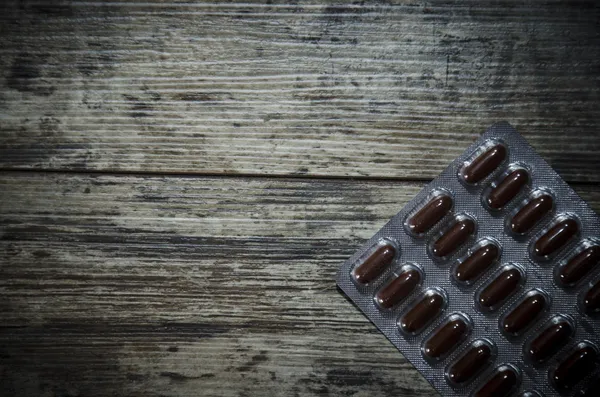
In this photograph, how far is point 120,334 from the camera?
0.97 m

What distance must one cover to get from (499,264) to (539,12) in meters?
0.36

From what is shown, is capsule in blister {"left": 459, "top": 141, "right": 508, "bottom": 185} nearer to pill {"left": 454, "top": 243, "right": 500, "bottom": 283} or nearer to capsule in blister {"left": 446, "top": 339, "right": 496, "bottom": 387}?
pill {"left": 454, "top": 243, "right": 500, "bottom": 283}

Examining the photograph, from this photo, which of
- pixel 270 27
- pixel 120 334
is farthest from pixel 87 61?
pixel 120 334

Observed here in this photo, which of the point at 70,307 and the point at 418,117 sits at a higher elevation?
the point at 418,117

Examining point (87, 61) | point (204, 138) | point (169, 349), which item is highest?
point (87, 61)

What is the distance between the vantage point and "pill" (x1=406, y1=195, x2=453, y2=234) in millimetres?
944

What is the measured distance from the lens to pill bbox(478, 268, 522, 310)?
37.0 inches

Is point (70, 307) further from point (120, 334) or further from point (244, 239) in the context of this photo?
point (244, 239)

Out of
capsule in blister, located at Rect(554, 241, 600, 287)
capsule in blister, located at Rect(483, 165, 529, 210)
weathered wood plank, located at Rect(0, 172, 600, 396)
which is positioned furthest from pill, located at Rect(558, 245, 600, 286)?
weathered wood plank, located at Rect(0, 172, 600, 396)

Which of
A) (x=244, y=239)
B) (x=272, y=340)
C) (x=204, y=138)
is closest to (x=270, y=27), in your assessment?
(x=204, y=138)

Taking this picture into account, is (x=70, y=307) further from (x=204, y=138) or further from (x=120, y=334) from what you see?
(x=204, y=138)

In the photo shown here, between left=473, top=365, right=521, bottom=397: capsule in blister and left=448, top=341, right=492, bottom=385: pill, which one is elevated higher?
left=448, top=341, right=492, bottom=385: pill

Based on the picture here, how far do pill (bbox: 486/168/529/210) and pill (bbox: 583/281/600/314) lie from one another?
0.17 meters

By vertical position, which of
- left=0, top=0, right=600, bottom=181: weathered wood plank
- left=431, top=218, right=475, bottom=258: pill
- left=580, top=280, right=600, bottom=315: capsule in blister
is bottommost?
left=580, top=280, right=600, bottom=315: capsule in blister
